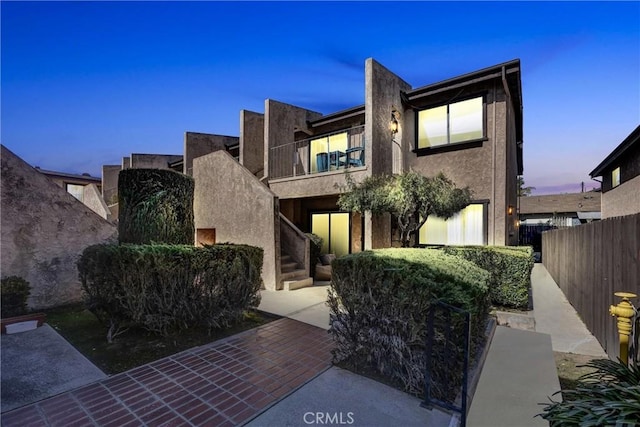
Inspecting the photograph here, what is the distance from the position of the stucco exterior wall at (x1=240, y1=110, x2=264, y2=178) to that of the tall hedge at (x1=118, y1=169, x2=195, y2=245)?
764 cm

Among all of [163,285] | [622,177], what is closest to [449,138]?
[163,285]

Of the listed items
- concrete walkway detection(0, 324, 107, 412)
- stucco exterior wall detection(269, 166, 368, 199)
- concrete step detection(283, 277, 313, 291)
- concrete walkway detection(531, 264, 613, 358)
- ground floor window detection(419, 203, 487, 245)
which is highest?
stucco exterior wall detection(269, 166, 368, 199)

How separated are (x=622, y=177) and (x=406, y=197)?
1348cm

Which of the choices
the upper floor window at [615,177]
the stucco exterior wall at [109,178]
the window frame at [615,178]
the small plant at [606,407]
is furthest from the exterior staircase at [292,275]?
the stucco exterior wall at [109,178]

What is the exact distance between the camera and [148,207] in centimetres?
619

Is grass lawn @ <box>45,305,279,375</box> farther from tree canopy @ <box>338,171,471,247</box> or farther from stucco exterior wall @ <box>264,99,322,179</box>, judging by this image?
stucco exterior wall @ <box>264,99,322,179</box>

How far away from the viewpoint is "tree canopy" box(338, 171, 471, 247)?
749 cm

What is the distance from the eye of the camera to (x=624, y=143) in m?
12.0

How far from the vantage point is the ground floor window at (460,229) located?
30.6 ft

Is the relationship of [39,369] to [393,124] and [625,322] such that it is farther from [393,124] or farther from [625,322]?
[393,124]

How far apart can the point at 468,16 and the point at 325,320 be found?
24.9ft

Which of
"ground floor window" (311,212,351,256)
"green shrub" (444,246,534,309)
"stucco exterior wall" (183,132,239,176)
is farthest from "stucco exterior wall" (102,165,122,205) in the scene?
"green shrub" (444,246,534,309)

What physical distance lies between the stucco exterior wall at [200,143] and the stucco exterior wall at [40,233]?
10.3 m

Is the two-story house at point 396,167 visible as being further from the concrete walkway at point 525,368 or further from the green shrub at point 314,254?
the concrete walkway at point 525,368
